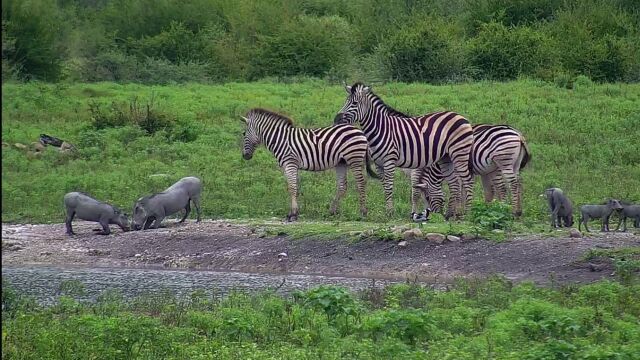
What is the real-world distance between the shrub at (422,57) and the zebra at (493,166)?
55.8ft

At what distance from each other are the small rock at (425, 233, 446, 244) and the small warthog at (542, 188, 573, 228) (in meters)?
2.30

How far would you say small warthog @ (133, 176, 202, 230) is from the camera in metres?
16.4

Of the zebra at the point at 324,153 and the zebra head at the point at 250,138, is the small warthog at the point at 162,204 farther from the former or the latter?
the zebra at the point at 324,153

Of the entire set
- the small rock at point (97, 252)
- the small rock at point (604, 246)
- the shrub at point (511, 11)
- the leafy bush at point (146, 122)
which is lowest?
the small rock at point (97, 252)

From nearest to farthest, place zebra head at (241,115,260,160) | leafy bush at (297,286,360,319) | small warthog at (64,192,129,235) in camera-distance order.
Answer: leafy bush at (297,286,360,319), small warthog at (64,192,129,235), zebra head at (241,115,260,160)

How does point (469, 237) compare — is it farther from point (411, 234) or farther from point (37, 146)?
point (37, 146)

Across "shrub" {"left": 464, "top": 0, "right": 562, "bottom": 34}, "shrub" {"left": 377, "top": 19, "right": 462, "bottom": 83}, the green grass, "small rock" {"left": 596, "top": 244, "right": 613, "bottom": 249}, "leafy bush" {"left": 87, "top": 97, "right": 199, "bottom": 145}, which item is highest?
"shrub" {"left": 464, "top": 0, "right": 562, "bottom": 34}

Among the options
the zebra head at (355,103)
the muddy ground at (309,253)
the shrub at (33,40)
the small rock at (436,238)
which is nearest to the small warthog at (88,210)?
the muddy ground at (309,253)

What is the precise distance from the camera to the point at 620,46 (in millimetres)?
33000

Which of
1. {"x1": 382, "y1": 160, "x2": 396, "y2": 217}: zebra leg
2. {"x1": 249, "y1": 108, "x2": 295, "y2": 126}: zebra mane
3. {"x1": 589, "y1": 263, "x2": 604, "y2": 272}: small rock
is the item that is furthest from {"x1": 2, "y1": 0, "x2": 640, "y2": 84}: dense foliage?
{"x1": 589, "y1": 263, "x2": 604, "y2": 272}: small rock

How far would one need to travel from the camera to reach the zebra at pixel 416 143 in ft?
54.0

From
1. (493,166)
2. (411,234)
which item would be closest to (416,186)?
(493,166)

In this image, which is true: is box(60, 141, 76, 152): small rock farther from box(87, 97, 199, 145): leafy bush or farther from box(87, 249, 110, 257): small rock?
box(87, 249, 110, 257): small rock

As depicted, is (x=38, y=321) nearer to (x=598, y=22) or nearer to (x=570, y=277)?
(x=570, y=277)
